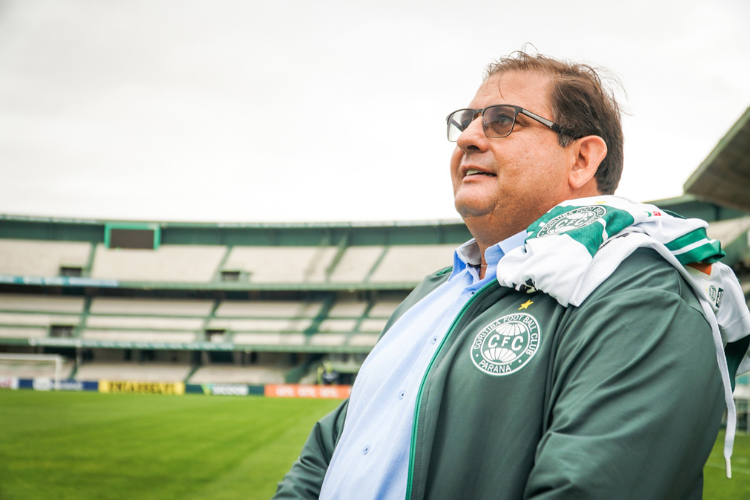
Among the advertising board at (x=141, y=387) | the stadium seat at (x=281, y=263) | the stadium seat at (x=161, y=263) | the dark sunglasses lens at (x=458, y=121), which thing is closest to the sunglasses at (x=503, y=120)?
the dark sunglasses lens at (x=458, y=121)

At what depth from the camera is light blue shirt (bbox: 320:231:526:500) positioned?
4.73 ft

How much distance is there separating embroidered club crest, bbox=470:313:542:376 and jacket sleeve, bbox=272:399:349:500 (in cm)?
78

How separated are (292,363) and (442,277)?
31.9m

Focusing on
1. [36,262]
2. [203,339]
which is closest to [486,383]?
Result: [203,339]

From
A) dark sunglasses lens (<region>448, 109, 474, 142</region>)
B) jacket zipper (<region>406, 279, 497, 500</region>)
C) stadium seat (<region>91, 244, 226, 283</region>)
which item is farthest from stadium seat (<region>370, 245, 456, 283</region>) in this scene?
jacket zipper (<region>406, 279, 497, 500</region>)

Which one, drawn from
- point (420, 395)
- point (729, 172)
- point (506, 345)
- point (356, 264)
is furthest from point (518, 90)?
point (356, 264)

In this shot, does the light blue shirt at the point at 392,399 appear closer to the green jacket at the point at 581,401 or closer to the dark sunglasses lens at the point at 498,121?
the green jacket at the point at 581,401

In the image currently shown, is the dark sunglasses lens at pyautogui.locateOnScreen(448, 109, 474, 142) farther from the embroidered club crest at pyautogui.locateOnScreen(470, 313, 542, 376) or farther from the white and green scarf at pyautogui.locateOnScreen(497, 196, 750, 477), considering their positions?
the embroidered club crest at pyautogui.locateOnScreen(470, 313, 542, 376)

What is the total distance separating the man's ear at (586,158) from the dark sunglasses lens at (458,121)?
1.27 feet

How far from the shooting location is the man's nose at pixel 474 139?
180 cm

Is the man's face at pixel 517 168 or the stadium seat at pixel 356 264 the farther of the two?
the stadium seat at pixel 356 264

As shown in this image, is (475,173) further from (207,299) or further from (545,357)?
(207,299)

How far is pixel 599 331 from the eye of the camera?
1188 millimetres

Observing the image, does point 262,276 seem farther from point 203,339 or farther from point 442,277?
point 442,277
